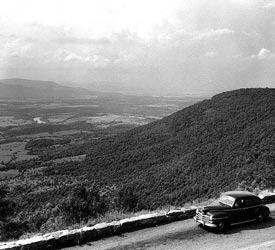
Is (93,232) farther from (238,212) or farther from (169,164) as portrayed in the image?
(169,164)

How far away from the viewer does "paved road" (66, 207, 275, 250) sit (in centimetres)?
1118

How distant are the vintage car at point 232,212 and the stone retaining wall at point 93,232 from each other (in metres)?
1.45

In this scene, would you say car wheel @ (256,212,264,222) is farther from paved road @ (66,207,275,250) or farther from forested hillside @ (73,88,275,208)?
forested hillside @ (73,88,275,208)

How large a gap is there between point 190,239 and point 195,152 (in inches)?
2206

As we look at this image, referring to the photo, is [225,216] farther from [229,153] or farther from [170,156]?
[170,156]

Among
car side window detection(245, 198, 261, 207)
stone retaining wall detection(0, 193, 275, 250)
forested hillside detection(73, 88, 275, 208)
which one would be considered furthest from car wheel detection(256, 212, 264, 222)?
forested hillside detection(73, 88, 275, 208)

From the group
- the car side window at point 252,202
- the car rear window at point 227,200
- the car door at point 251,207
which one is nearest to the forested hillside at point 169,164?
the car side window at point 252,202

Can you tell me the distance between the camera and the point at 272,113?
7100 cm

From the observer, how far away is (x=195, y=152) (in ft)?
219

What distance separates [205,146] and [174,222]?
185 ft

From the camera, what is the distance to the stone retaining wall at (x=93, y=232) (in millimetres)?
10820

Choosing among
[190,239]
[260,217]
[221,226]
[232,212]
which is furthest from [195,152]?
[190,239]

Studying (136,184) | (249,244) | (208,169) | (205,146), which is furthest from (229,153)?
(249,244)

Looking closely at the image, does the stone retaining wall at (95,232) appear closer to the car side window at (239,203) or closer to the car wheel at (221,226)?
the car wheel at (221,226)
